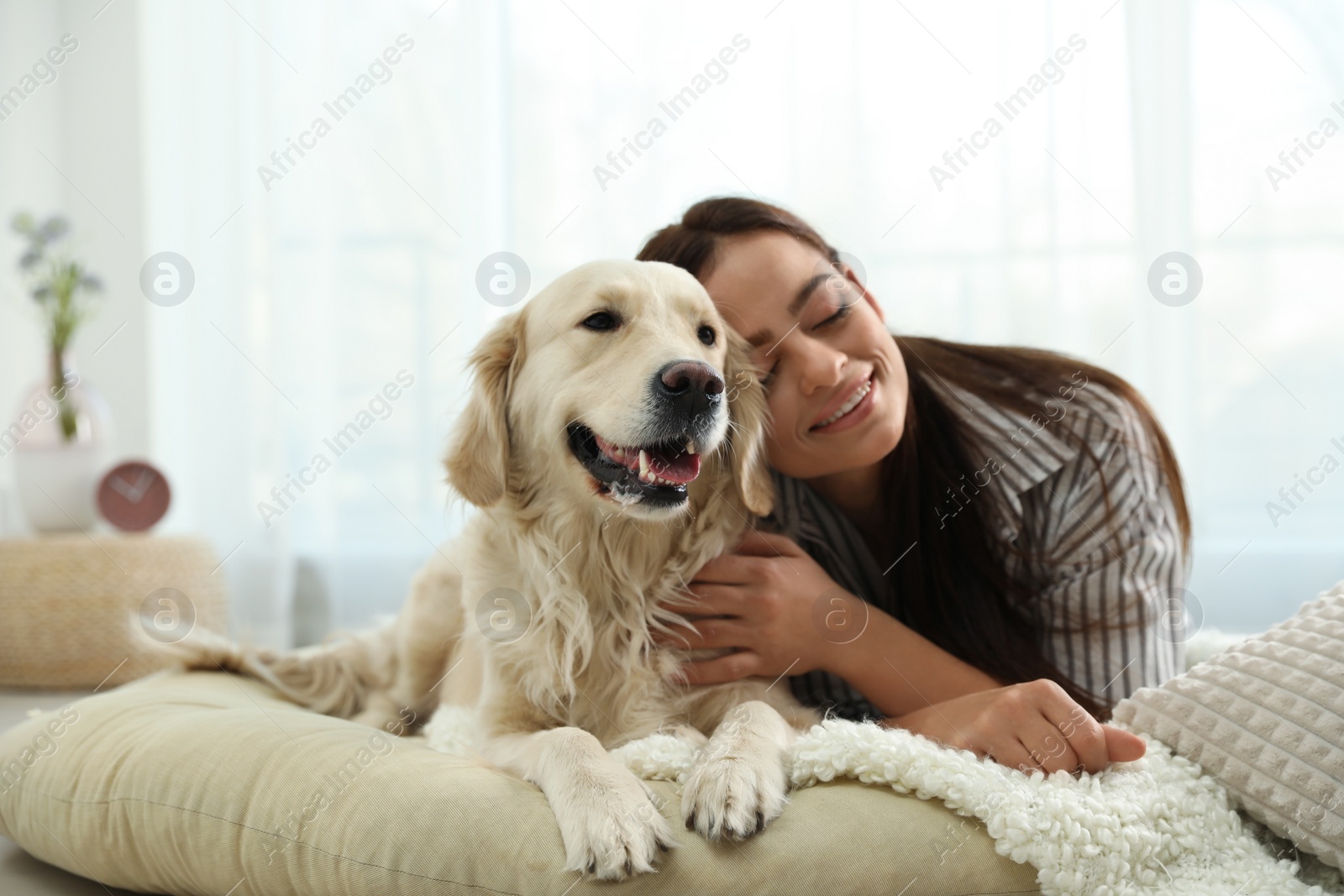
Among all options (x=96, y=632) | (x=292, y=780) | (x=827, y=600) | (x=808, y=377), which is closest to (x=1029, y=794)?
(x=827, y=600)

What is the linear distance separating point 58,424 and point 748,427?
9.46 feet

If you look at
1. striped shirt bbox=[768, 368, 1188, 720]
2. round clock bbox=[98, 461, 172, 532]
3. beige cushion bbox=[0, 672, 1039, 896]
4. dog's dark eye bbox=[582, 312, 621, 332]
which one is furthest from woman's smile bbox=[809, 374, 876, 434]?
round clock bbox=[98, 461, 172, 532]

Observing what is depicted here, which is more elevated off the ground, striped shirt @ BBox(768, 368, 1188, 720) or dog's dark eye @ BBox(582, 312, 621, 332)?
dog's dark eye @ BBox(582, 312, 621, 332)

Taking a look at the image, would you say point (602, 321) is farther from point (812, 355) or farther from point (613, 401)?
point (812, 355)

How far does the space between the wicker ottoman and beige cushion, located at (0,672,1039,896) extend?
1.73 m

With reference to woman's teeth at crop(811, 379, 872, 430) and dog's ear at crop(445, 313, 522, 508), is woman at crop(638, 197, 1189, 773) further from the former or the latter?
dog's ear at crop(445, 313, 522, 508)

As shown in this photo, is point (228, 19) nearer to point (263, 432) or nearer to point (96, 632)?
point (263, 432)

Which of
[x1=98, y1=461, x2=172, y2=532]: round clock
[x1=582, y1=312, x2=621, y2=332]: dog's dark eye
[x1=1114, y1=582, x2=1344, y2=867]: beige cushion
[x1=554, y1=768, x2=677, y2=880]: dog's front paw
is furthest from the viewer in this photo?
[x1=98, y1=461, x2=172, y2=532]: round clock

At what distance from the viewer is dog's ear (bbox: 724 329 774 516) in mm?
1514

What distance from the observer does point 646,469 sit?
1346 millimetres

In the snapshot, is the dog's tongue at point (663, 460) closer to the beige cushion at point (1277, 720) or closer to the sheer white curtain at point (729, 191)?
the beige cushion at point (1277, 720)

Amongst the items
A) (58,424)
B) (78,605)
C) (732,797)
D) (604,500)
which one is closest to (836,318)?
(604,500)

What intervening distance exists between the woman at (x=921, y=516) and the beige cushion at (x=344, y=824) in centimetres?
31

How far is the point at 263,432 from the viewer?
377 cm
